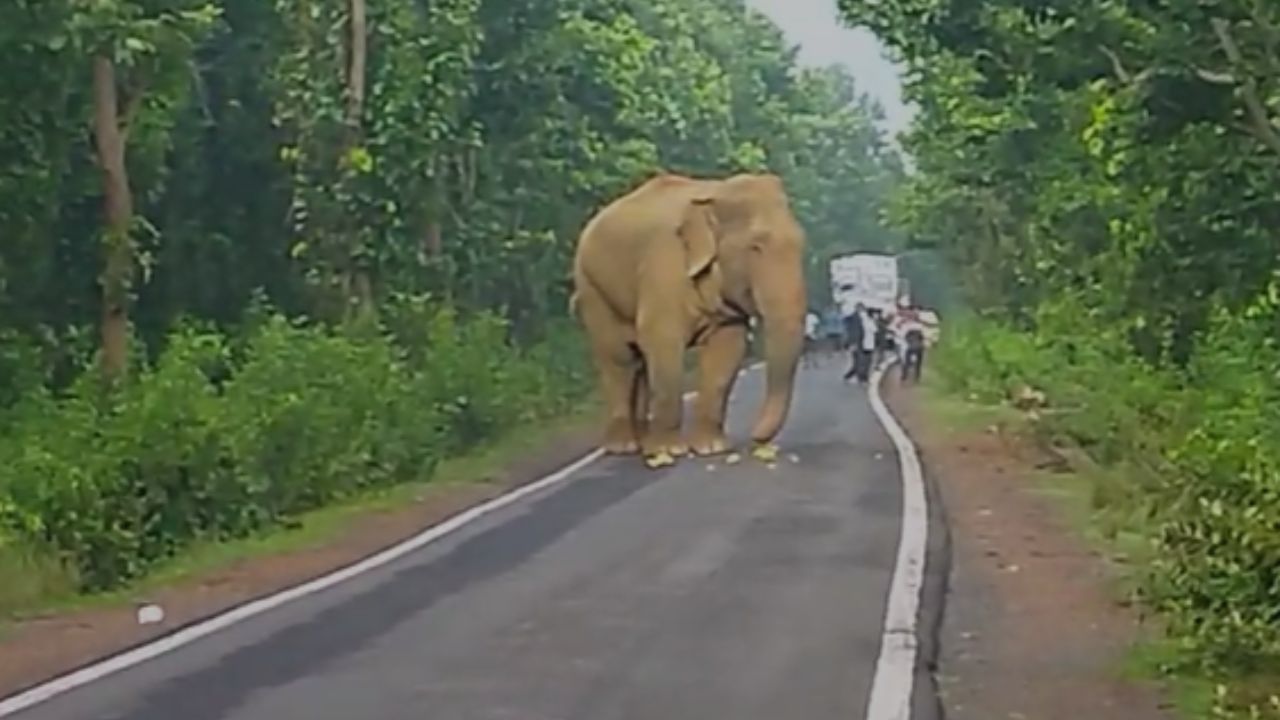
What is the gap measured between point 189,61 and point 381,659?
1761 centimetres

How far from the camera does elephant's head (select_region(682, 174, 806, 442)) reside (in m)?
27.9

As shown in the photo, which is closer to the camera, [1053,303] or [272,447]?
[272,447]

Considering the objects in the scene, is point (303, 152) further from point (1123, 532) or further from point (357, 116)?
point (1123, 532)

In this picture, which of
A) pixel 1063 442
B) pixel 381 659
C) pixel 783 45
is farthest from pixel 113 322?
pixel 783 45

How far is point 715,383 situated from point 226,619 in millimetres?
14470

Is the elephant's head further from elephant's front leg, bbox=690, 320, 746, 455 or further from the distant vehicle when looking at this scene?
the distant vehicle

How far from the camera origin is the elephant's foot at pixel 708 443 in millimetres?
28047

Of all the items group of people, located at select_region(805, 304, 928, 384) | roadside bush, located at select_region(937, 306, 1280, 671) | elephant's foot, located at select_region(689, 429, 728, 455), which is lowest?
group of people, located at select_region(805, 304, 928, 384)

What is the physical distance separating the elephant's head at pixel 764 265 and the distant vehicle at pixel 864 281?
166 feet

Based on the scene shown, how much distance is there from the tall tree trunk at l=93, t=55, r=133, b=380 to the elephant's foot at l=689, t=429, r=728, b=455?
608 cm

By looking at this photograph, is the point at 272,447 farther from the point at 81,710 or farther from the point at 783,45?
the point at 783,45

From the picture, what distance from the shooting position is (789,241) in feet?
92.0

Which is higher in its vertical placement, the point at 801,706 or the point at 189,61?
the point at 189,61

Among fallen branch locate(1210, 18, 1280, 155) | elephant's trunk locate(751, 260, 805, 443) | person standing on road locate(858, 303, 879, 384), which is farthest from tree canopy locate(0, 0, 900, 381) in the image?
fallen branch locate(1210, 18, 1280, 155)
